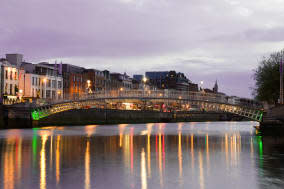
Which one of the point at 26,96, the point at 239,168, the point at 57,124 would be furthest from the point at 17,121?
the point at 239,168

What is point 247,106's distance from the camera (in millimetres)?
49188

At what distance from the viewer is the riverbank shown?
55.7 m

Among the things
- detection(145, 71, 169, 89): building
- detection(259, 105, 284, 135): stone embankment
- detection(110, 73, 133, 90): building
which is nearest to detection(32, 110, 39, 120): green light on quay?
detection(259, 105, 284, 135): stone embankment

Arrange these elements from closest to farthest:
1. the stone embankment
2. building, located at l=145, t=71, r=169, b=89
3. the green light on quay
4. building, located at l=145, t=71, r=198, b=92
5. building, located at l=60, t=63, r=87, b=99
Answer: the stone embankment < the green light on quay < building, located at l=60, t=63, r=87, b=99 < building, located at l=145, t=71, r=169, b=89 < building, located at l=145, t=71, r=198, b=92

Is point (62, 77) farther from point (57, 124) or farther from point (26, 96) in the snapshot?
point (57, 124)

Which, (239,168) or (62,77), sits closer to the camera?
(239,168)

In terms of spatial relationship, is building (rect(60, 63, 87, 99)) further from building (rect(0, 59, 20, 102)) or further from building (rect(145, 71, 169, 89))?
building (rect(145, 71, 169, 89))

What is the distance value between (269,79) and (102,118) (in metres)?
30.7

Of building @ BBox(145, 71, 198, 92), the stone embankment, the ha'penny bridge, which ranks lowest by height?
the stone embankment

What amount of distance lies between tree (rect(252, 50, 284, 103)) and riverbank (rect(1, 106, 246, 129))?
2539 centimetres

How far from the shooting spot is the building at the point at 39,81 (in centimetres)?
7106

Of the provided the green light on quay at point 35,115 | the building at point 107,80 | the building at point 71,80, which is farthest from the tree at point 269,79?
the building at point 107,80

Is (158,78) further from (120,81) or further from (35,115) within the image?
(35,115)

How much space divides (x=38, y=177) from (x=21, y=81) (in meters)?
55.5
